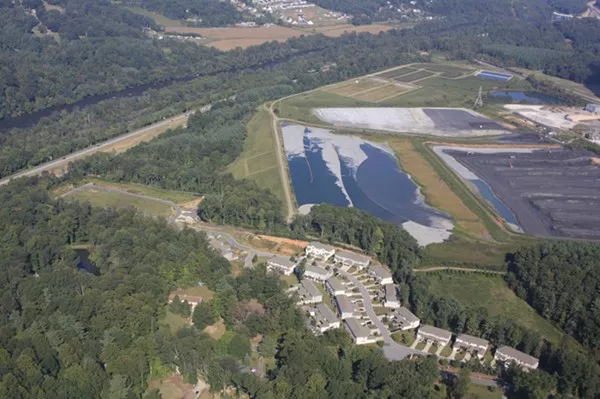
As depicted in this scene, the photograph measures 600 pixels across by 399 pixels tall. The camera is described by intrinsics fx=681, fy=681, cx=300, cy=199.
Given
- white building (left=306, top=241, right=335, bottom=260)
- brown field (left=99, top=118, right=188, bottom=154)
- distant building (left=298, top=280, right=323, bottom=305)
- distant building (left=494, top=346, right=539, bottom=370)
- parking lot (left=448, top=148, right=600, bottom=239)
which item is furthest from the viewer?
brown field (left=99, top=118, right=188, bottom=154)

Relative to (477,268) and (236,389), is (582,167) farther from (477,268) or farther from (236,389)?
(236,389)

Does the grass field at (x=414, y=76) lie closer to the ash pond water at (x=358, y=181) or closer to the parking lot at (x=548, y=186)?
the ash pond water at (x=358, y=181)

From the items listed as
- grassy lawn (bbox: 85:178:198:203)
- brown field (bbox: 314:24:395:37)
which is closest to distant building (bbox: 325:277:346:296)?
grassy lawn (bbox: 85:178:198:203)

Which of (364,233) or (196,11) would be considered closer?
(364,233)

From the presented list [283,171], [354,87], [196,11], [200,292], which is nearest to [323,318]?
[200,292]

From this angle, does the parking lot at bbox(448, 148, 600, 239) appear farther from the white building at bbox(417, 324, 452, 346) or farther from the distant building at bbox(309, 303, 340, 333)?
the distant building at bbox(309, 303, 340, 333)

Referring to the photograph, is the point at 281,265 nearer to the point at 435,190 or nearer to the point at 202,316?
the point at 202,316
